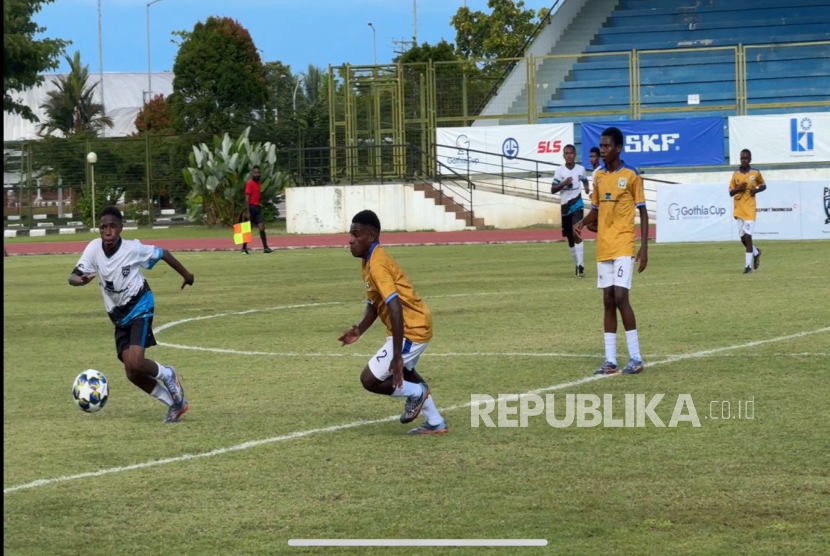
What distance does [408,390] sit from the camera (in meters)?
8.05

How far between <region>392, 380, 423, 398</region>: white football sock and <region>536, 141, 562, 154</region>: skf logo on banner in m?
31.0

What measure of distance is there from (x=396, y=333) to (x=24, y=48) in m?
31.2

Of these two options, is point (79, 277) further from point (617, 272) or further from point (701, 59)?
point (701, 59)

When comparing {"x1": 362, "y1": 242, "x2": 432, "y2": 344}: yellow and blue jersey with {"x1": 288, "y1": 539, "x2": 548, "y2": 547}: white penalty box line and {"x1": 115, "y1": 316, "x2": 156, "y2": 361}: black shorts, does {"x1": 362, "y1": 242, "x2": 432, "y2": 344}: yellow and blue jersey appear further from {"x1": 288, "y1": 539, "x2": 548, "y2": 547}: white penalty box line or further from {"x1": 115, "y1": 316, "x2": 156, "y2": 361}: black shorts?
{"x1": 288, "y1": 539, "x2": 548, "y2": 547}: white penalty box line

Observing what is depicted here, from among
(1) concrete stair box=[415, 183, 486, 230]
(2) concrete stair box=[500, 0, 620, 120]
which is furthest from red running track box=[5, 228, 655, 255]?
(2) concrete stair box=[500, 0, 620, 120]

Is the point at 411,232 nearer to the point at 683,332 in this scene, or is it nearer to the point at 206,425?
the point at 683,332

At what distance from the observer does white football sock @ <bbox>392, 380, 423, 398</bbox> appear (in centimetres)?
804

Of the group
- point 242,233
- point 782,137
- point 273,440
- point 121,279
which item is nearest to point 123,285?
point 121,279

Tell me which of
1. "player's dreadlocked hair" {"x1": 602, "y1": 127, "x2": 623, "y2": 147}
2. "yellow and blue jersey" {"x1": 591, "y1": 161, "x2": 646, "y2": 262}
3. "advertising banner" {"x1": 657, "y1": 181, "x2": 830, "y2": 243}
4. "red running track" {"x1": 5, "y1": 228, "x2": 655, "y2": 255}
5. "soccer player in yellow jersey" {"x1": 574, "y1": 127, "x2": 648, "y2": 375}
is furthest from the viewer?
"red running track" {"x1": 5, "y1": 228, "x2": 655, "y2": 255}

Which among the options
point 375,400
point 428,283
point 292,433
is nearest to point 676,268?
point 428,283

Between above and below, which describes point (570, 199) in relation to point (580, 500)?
above

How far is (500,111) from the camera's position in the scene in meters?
41.2

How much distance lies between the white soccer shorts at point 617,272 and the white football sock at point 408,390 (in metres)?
3.10

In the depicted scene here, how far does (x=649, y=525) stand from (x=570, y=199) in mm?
15372
